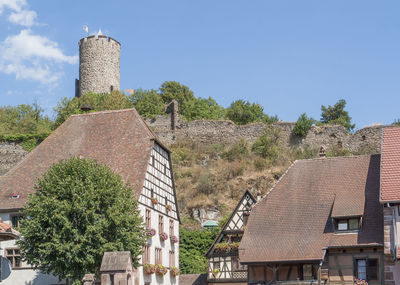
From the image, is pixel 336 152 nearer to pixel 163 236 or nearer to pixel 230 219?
pixel 230 219

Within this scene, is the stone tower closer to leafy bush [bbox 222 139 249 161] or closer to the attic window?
leafy bush [bbox 222 139 249 161]

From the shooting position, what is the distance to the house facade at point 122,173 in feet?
97.7

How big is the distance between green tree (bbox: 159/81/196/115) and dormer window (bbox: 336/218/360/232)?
36156 millimetres

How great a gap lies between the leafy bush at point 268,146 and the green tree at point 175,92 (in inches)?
495

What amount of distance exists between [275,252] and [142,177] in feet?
23.6

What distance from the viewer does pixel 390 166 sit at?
25.4 metres

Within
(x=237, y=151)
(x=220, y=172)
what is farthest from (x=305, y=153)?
(x=220, y=172)

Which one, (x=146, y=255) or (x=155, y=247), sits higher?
(x=155, y=247)

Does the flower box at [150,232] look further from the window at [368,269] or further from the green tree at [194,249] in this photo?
the window at [368,269]

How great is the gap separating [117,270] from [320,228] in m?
11.7

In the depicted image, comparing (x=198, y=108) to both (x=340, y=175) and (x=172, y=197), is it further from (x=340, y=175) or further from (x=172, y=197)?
(x=340, y=175)

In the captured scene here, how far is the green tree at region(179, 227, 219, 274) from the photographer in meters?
37.0

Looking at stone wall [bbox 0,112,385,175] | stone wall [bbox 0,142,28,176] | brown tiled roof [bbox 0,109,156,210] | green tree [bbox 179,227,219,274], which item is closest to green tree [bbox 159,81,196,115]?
stone wall [bbox 0,112,385,175]

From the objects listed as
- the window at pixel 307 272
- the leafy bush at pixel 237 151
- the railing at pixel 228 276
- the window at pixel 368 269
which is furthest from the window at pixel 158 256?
the leafy bush at pixel 237 151
